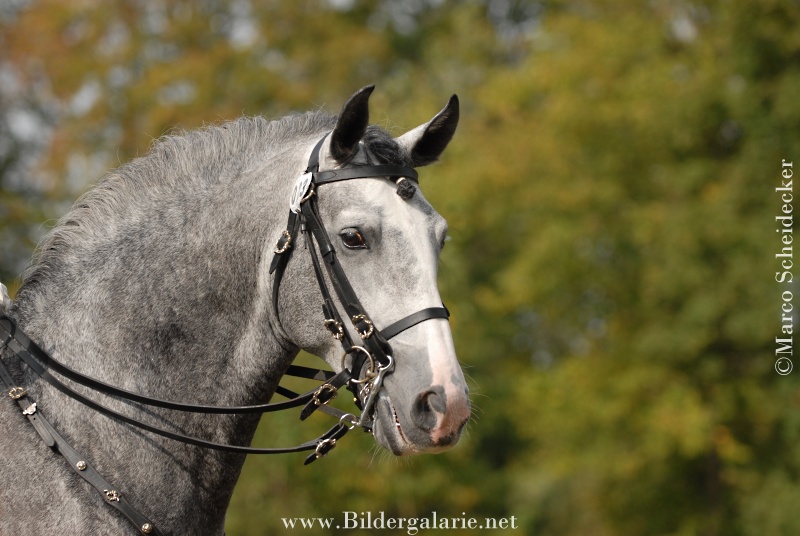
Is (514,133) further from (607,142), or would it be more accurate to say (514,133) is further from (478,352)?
(478,352)

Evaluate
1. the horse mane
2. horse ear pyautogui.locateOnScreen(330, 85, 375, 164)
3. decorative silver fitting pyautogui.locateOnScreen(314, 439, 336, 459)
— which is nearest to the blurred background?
the horse mane

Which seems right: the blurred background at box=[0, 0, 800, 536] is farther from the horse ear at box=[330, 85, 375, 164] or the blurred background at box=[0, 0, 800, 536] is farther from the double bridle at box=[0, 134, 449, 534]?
the horse ear at box=[330, 85, 375, 164]

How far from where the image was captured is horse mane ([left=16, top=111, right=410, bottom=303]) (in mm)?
4000

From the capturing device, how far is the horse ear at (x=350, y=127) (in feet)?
12.0

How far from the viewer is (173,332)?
12.5 ft

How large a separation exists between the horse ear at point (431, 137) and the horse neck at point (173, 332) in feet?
2.21

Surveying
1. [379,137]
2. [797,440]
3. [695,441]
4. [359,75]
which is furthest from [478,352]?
[379,137]

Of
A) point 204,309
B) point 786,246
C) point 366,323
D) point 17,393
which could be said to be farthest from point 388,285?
point 786,246

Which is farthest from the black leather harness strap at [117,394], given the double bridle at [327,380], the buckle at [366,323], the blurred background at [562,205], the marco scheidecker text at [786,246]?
the marco scheidecker text at [786,246]

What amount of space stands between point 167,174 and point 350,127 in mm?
945

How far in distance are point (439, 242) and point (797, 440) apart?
13487mm

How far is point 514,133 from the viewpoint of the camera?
19.7 meters

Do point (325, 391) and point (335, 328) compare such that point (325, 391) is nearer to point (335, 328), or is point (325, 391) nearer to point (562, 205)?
point (335, 328)

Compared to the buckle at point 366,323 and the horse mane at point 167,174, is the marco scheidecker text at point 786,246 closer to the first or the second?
the horse mane at point 167,174
